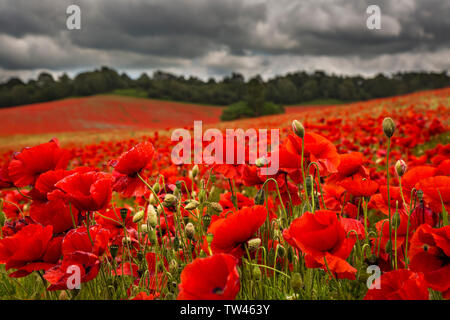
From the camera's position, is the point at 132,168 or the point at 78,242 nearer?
the point at 78,242

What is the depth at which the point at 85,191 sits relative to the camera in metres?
1.09

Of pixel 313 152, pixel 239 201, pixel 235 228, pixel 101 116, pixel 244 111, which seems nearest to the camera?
pixel 235 228

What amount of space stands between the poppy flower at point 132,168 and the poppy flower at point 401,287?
76 centimetres

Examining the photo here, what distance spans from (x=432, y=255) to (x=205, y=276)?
606mm

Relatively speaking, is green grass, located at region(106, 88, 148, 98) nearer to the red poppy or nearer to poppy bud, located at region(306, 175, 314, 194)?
the red poppy

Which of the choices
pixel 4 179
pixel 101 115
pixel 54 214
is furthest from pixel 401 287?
pixel 101 115

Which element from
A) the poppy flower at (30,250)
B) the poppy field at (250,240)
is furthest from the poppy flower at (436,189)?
the poppy flower at (30,250)

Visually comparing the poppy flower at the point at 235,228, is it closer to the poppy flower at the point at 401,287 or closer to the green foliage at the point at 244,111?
the poppy flower at the point at 401,287

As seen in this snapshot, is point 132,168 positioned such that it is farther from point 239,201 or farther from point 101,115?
point 101,115

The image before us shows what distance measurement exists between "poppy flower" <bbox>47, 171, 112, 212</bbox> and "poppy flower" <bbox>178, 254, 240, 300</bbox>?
0.43 m

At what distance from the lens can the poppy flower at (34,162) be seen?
4.15 ft

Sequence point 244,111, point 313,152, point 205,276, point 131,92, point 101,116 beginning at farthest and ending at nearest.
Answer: point 131,92, point 244,111, point 101,116, point 313,152, point 205,276

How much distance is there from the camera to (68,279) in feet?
3.09
